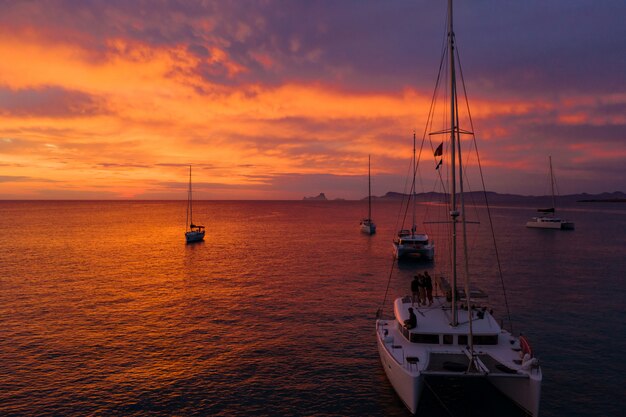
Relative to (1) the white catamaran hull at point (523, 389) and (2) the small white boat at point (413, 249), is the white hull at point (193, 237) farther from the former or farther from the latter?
(1) the white catamaran hull at point (523, 389)

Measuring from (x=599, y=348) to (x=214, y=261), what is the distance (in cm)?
5191

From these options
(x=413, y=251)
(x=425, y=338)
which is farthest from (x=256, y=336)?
(x=413, y=251)

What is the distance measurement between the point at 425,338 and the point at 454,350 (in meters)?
1.45

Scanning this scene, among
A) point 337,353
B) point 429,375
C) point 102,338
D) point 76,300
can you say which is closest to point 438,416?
point 429,375

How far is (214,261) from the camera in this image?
64875 mm

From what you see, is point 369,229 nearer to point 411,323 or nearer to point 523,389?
point 411,323

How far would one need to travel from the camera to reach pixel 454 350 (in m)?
19.5

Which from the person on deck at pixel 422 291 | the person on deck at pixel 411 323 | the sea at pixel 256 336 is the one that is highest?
the person on deck at pixel 422 291

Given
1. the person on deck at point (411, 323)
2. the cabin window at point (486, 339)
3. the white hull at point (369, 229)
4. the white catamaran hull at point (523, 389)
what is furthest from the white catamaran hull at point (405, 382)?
the white hull at point (369, 229)

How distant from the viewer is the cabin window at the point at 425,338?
20219mm

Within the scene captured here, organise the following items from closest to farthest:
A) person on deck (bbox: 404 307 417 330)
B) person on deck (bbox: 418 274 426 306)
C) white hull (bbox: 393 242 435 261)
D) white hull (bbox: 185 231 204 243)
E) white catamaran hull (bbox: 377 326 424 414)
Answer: white catamaran hull (bbox: 377 326 424 414) → person on deck (bbox: 404 307 417 330) → person on deck (bbox: 418 274 426 306) → white hull (bbox: 393 242 435 261) → white hull (bbox: 185 231 204 243)

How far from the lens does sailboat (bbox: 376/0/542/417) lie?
16859mm

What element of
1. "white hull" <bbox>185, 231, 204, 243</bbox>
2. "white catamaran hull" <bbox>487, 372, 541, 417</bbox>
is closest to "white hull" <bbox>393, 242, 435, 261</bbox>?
"white catamaran hull" <bbox>487, 372, 541, 417</bbox>

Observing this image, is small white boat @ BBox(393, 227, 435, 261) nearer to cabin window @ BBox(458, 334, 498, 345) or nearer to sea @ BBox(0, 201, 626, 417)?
sea @ BBox(0, 201, 626, 417)
